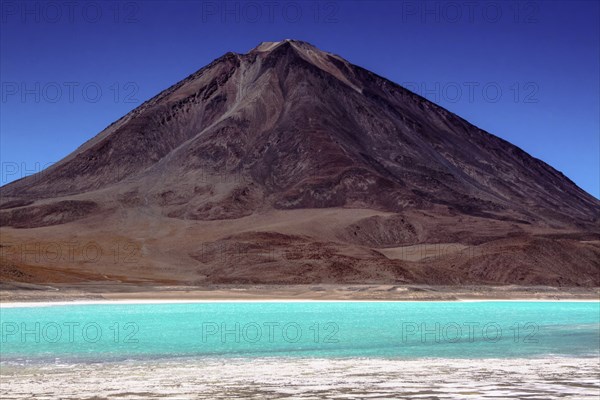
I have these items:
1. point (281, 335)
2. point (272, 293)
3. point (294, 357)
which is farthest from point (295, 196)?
point (294, 357)

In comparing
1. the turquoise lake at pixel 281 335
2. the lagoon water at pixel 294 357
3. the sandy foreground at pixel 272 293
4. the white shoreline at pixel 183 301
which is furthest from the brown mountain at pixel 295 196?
the lagoon water at pixel 294 357

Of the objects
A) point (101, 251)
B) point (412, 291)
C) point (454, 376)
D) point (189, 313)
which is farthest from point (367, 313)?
point (101, 251)

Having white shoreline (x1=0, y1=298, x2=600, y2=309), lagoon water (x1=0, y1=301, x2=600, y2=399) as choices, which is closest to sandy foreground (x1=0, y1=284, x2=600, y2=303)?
white shoreline (x1=0, y1=298, x2=600, y2=309)

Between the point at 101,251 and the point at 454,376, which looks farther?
the point at 101,251

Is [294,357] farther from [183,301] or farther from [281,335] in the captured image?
[183,301]

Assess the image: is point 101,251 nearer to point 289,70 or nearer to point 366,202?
point 366,202

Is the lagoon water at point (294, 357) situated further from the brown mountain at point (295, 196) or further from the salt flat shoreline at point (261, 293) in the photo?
the brown mountain at point (295, 196)

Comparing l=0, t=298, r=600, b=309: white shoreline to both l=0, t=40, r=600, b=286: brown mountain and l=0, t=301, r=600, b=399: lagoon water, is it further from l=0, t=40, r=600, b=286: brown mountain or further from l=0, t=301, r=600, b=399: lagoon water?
l=0, t=40, r=600, b=286: brown mountain
